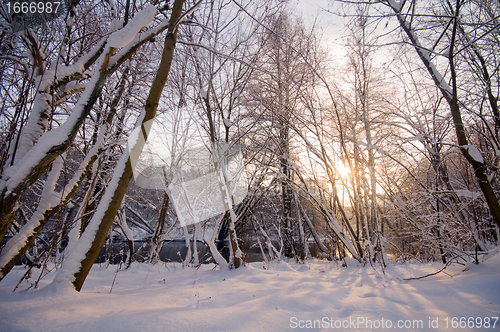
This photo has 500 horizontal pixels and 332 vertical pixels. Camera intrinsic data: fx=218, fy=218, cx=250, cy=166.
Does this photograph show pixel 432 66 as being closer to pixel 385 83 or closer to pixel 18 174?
pixel 385 83

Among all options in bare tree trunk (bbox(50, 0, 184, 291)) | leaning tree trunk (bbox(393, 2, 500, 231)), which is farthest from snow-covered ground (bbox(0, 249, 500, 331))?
leaning tree trunk (bbox(393, 2, 500, 231))

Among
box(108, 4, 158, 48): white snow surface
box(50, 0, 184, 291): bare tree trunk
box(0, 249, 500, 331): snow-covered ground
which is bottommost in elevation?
box(0, 249, 500, 331): snow-covered ground

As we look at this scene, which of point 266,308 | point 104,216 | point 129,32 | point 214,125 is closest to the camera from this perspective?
point 266,308

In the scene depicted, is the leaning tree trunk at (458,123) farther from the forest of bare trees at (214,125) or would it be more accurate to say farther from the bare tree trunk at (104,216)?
the bare tree trunk at (104,216)

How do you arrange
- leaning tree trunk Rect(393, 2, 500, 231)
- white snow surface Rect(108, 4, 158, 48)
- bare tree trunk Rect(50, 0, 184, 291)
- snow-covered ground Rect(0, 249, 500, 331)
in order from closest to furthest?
snow-covered ground Rect(0, 249, 500, 331) < bare tree trunk Rect(50, 0, 184, 291) < white snow surface Rect(108, 4, 158, 48) < leaning tree trunk Rect(393, 2, 500, 231)

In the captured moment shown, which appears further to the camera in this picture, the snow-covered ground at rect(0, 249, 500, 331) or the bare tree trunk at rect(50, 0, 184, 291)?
the bare tree trunk at rect(50, 0, 184, 291)

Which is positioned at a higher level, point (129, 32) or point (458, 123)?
point (129, 32)

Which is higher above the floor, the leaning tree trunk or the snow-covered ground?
the leaning tree trunk

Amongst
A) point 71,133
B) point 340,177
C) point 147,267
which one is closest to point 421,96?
point 340,177

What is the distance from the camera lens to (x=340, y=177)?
4512 millimetres

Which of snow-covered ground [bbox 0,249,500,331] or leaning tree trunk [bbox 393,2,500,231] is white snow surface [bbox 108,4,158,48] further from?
leaning tree trunk [bbox 393,2,500,231]

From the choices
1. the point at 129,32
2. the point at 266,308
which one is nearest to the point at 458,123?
the point at 266,308

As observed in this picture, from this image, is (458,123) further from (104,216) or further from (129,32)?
(104,216)

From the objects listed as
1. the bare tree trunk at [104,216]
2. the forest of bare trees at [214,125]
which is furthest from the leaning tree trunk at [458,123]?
the bare tree trunk at [104,216]
